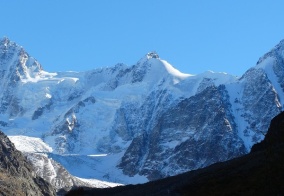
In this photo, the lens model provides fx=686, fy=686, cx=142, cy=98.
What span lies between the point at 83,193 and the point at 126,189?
6.28 meters

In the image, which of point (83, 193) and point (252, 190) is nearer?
point (252, 190)

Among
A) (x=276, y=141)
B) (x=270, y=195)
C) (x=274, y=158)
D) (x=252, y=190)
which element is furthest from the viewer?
(x=276, y=141)

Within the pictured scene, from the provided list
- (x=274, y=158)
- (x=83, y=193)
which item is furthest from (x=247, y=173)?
(x=83, y=193)

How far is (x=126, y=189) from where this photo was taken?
59562 mm

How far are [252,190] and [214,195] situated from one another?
2.58m

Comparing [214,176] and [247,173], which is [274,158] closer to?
[247,173]

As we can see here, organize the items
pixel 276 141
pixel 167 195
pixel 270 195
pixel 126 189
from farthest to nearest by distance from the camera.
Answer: pixel 126 189, pixel 276 141, pixel 167 195, pixel 270 195

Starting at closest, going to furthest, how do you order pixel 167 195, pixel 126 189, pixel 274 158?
pixel 274 158
pixel 167 195
pixel 126 189

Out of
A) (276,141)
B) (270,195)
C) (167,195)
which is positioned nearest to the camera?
(270,195)

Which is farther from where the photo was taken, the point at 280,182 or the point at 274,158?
the point at 274,158

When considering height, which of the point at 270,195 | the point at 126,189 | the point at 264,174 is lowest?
the point at 270,195

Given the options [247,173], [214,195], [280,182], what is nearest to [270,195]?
[280,182]

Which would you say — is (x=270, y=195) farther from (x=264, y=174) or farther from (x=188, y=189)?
(x=188, y=189)

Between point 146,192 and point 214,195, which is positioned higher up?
point 146,192
